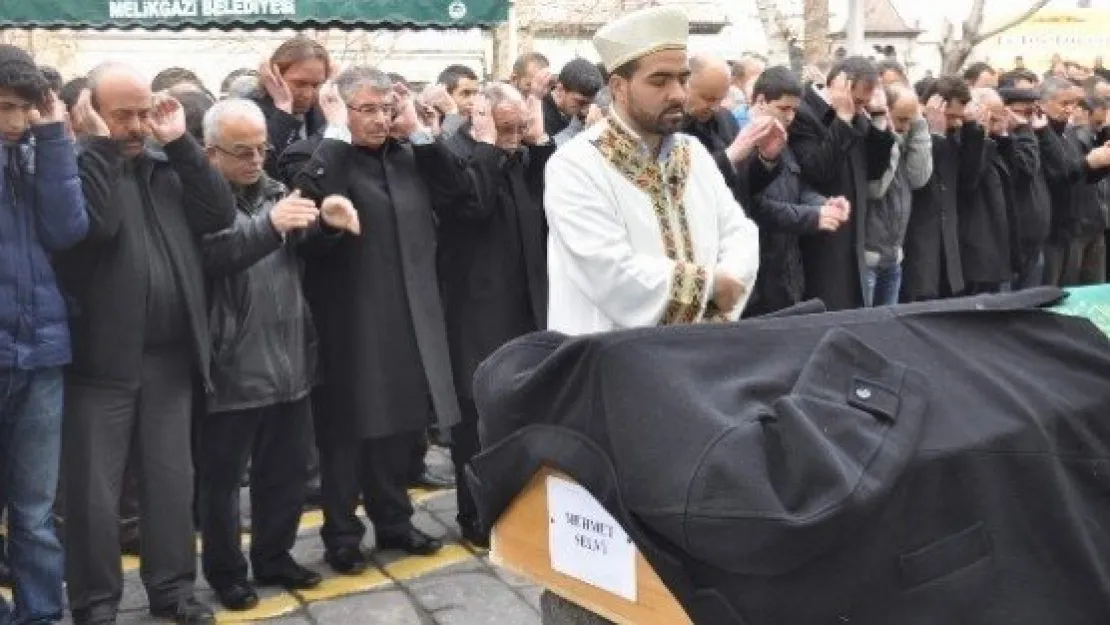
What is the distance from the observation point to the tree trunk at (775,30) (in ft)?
56.2

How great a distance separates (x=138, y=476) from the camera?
452 cm

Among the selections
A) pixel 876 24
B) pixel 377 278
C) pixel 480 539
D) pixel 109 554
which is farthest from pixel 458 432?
pixel 876 24

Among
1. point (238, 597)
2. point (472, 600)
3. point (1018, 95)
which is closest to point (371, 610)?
point (472, 600)

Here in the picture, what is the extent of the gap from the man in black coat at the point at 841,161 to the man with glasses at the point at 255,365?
108 inches

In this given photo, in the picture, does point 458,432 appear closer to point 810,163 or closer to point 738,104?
point 810,163

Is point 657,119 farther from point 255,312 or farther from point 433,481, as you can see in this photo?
point 433,481

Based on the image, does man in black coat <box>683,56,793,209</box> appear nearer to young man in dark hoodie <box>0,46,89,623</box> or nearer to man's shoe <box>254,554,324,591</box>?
man's shoe <box>254,554,324,591</box>

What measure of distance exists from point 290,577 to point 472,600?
0.76 m

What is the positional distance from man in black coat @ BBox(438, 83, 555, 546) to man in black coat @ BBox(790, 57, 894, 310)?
1599 mm

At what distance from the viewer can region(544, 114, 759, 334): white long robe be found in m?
3.11

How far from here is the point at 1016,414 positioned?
2021 millimetres

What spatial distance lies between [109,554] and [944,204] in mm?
5293

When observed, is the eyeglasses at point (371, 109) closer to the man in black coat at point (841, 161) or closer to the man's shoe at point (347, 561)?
the man's shoe at point (347, 561)

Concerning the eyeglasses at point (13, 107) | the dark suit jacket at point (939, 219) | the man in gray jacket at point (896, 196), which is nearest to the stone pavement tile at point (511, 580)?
the eyeglasses at point (13, 107)
